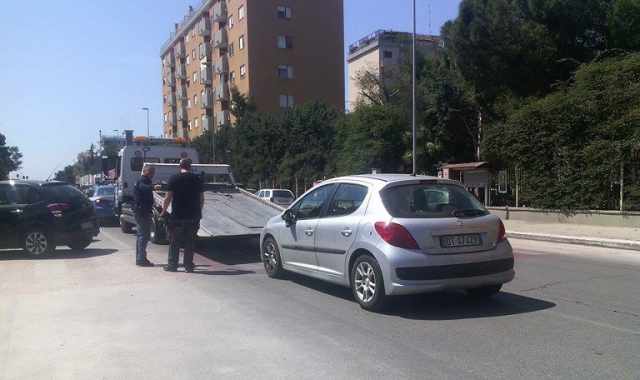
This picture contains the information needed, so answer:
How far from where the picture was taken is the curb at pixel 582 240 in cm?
1381

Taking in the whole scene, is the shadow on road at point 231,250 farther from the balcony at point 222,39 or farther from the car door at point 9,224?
the balcony at point 222,39

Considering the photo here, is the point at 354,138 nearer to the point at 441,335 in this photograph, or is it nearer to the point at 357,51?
the point at 441,335

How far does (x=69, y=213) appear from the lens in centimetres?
1245

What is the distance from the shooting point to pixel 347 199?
7.48 metres

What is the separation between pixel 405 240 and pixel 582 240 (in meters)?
10.3

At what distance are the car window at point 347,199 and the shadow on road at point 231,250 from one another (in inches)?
147

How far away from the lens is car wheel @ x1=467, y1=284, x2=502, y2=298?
23.8ft

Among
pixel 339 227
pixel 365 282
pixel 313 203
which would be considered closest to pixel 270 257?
pixel 313 203

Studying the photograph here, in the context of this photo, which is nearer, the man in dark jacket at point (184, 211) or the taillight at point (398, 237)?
the taillight at point (398, 237)

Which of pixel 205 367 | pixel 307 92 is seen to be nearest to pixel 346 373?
pixel 205 367

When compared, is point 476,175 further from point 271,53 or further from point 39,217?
point 271,53

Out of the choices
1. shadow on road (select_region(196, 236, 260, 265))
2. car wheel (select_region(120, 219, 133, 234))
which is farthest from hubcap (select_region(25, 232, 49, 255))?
car wheel (select_region(120, 219, 133, 234))

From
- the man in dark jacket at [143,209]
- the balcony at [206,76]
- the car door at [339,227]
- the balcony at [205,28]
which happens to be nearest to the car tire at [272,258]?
the car door at [339,227]

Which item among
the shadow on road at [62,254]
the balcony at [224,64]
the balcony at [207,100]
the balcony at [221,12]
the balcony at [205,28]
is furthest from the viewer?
the balcony at [207,100]
